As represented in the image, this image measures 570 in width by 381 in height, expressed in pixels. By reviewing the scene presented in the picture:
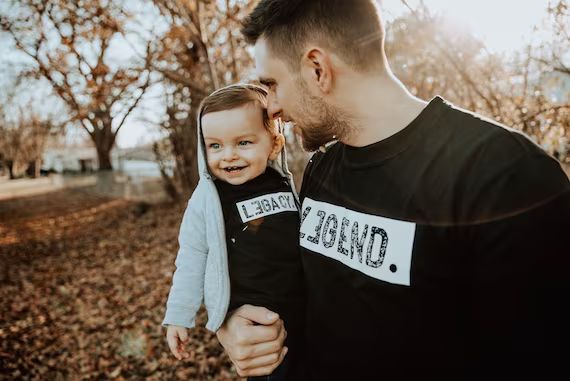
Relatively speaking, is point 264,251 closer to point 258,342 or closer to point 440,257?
point 258,342

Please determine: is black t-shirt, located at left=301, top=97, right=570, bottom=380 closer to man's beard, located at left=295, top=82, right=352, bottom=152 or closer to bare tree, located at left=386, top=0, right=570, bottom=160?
man's beard, located at left=295, top=82, right=352, bottom=152

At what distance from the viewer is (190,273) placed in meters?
2.10

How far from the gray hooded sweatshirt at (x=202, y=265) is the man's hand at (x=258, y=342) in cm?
18

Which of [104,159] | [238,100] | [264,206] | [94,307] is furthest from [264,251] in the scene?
[104,159]

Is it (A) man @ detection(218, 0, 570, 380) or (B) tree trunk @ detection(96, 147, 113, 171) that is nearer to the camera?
(A) man @ detection(218, 0, 570, 380)

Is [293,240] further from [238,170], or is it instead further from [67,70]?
[67,70]

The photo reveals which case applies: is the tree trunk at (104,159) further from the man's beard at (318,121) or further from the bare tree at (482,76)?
the man's beard at (318,121)

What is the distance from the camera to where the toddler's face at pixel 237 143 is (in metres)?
2.06

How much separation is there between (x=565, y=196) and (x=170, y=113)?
1345 centimetres

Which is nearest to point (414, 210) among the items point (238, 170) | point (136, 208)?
point (238, 170)

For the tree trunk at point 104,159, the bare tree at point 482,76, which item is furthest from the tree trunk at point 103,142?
the bare tree at point 482,76

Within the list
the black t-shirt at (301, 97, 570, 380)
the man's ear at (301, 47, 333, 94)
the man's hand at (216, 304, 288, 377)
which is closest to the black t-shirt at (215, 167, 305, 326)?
the man's hand at (216, 304, 288, 377)

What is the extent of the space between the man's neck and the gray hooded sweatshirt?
89 cm

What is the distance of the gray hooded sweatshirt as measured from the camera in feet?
6.56
